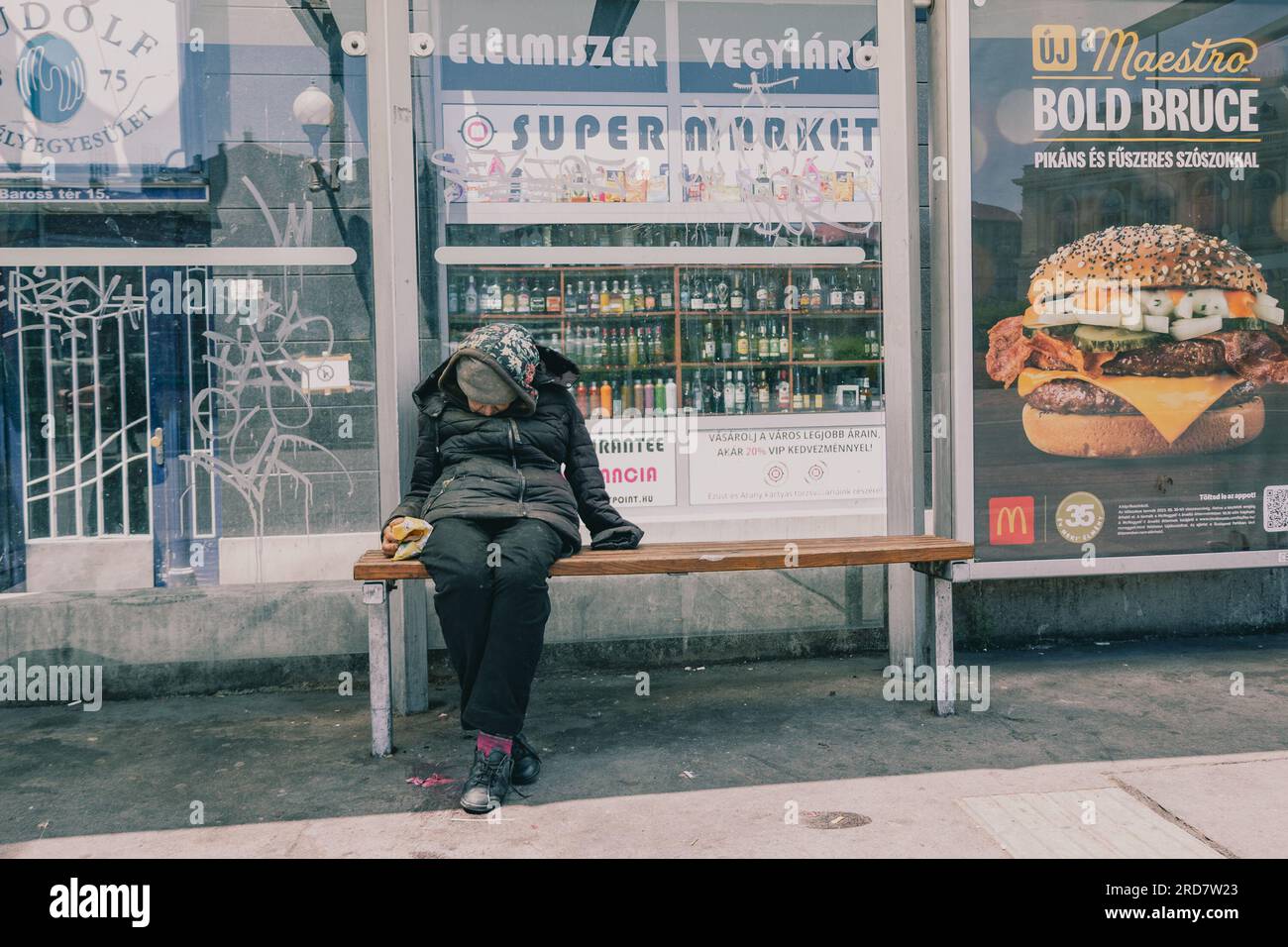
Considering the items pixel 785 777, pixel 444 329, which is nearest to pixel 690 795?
pixel 785 777

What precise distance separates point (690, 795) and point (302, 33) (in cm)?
358

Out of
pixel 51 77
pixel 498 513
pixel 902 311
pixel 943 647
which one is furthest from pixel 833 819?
pixel 51 77

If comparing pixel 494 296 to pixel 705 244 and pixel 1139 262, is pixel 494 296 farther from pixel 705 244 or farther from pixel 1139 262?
pixel 1139 262

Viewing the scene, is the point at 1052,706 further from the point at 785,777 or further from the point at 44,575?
the point at 44,575

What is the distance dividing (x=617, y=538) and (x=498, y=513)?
543mm

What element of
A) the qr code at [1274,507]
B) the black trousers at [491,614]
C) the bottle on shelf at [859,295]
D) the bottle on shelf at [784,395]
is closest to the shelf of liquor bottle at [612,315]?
the bottle on shelf at [784,395]

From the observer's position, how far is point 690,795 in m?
3.76

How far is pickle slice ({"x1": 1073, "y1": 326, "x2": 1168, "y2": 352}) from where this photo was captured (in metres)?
5.13

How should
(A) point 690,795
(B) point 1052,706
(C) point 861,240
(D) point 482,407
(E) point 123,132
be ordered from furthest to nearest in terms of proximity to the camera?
(C) point 861,240 → (E) point 123,132 → (B) point 1052,706 → (D) point 482,407 → (A) point 690,795

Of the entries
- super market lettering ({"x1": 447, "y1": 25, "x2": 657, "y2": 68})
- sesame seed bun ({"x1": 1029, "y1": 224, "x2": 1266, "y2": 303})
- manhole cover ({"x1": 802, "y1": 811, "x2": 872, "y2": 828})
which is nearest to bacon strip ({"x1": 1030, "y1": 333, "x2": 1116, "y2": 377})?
sesame seed bun ({"x1": 1029, "y1": 224, "x2": 1266, "y2": 303})

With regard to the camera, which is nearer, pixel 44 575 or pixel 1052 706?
pixel 1052 706

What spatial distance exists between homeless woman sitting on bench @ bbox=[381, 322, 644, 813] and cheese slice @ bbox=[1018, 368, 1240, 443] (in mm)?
2244

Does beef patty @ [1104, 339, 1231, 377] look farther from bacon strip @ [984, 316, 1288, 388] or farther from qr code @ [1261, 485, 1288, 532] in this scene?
qr code @ [1261, 485, 1288, 532]

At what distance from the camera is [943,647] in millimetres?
4512
